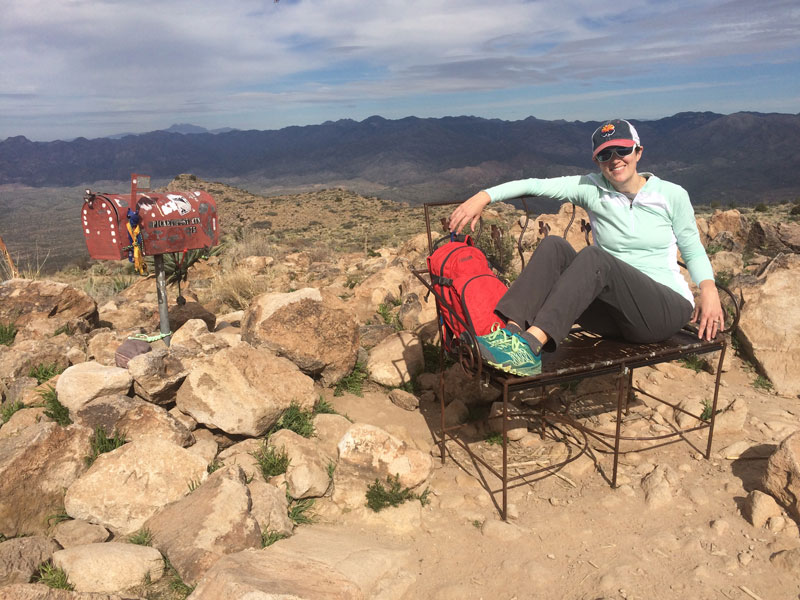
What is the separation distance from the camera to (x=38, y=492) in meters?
2.84

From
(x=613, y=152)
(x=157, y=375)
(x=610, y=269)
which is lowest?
(x=157, y=375)

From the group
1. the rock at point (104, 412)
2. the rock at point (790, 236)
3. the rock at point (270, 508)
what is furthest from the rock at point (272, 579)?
the rock at point (790, 236)

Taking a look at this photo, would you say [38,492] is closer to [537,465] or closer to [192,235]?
[192,235]

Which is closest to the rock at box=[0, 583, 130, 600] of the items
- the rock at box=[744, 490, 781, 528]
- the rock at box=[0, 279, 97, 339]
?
the rock at box=[744, 490, 781, 528]

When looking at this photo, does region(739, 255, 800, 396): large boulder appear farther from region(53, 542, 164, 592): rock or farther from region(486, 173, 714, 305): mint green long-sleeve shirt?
region(53, 542, 164, 592): rock

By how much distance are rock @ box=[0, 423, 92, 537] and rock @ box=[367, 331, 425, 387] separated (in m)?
2.04

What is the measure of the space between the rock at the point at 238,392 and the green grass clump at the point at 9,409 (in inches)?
41.0

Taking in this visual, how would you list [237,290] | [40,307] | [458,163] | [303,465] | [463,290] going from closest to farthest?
[463,290] < [303,465] < [40,307] < [237,290] < [458,163]

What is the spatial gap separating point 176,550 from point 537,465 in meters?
2.13

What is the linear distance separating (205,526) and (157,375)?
123 cm

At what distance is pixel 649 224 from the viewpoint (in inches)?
130

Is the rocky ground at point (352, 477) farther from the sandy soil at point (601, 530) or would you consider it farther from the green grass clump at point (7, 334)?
the green grass clump at point (7, 334)

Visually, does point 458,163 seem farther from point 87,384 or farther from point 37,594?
point 37,594

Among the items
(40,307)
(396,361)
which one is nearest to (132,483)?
(396,361)
